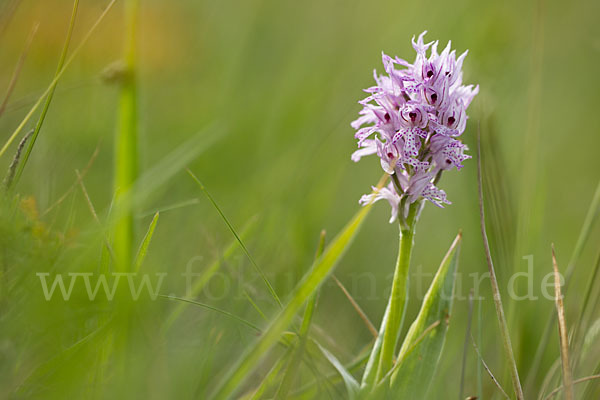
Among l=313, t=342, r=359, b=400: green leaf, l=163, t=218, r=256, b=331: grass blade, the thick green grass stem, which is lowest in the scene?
l=313, t=342, r=359, b=400: green leaf

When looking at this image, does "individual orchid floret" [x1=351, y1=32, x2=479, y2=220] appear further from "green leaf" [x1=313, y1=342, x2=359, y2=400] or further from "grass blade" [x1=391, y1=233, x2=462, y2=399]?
"green leaf" [x1=313, y1=342, x2=359, y2=400]

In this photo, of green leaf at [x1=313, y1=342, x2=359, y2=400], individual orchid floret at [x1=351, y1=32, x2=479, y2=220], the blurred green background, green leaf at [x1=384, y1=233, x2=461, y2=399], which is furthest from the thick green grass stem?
green leaf at [x1=384, y1=233, x2=461, y2=399]

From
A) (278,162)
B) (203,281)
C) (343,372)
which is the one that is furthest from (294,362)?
(278,162)

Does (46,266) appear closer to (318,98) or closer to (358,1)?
(318,98)

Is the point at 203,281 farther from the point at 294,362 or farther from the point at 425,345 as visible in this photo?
the point at 425,345

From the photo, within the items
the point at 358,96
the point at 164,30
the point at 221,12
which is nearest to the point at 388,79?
the point at 358,96

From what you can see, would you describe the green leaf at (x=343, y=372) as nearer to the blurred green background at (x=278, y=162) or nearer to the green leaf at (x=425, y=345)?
the green leaf at (x=425, y=345)

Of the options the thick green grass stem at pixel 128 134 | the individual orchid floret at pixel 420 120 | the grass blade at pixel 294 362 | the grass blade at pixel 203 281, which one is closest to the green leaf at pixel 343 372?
the grass blade at pixel 294 362
